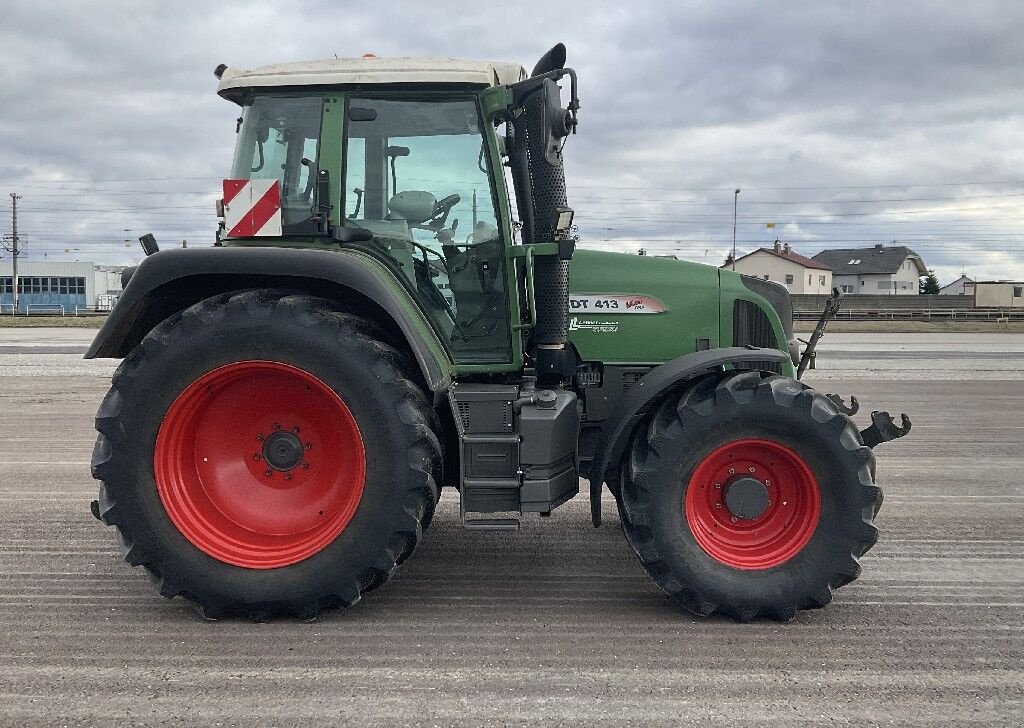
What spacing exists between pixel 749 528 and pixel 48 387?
506 inches

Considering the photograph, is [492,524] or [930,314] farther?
[930,314]

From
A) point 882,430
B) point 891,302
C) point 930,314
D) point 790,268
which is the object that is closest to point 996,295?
point 891,302

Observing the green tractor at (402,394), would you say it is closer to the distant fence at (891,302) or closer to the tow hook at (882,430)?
the tow hook at (882,430)

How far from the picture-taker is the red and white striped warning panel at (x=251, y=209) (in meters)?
4.17

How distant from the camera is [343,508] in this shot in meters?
4.12

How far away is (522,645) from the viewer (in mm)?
3793

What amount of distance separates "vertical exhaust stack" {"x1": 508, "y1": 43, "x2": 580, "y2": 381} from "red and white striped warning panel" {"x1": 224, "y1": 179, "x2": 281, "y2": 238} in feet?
3.92

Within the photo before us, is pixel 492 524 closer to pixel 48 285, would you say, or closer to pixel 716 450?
pixel 716 450

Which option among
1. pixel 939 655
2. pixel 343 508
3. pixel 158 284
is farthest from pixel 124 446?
pixel 939 655

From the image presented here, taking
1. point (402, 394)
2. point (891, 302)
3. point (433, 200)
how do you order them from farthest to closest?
point (891, 302) → point (433, 200) → point (402, 394)

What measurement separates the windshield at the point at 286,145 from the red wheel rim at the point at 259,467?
86cm

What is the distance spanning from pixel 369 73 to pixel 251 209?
849mm

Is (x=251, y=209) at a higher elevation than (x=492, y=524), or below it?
higher

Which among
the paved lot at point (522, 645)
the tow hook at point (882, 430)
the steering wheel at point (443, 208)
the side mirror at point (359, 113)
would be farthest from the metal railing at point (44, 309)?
the tow hook at point (882, 430)
